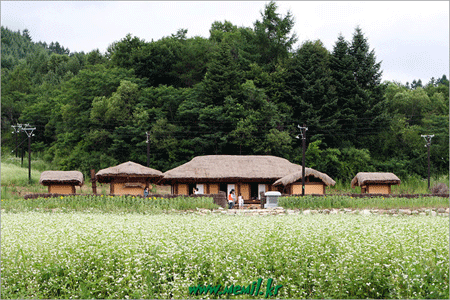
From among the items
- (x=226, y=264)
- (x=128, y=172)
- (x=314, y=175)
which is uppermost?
(x=128, y=172)

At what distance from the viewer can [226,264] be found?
7727 millimetres

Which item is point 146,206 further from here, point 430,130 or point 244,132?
point 430,130

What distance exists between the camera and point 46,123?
208ft

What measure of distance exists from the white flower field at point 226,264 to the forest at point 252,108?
37152 mm

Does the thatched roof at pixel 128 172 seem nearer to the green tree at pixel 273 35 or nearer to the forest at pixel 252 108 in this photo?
the forest at pixel 252 108

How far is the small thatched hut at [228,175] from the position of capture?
35.3 metres

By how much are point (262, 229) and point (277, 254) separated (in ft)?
5.57

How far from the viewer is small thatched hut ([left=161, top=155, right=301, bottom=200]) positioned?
1389 inches

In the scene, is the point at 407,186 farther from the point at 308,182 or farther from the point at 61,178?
the point at 61,178

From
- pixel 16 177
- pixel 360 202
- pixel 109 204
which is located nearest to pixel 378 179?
pixel 360 202

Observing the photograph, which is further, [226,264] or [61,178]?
[61,178]

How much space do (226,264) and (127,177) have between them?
2437cm

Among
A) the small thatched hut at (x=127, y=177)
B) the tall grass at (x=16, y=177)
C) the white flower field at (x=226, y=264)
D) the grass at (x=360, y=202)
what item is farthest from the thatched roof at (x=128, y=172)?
the white flower field at (x=226, y=264)

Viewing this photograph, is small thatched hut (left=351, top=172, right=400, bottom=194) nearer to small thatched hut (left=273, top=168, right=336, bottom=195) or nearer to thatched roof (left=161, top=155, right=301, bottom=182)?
small thatched hut (left=273, top=168, right=336, bottom=195)
